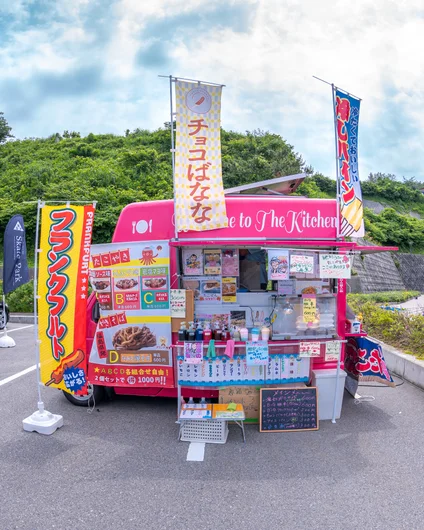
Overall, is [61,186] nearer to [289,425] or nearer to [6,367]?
[6,367]

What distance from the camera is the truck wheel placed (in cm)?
584

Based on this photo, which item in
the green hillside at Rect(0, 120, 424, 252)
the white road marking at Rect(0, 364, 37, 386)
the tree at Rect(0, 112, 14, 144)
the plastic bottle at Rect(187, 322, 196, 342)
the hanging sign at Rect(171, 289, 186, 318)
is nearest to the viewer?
the plastic bottle at Rect(187, 322, 196, 342)

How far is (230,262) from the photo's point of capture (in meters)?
5.87

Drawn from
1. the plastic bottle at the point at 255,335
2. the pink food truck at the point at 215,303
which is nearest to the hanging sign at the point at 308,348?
the pink food truck at the point at 215,303

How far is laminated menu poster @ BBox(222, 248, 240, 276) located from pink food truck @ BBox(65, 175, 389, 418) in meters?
0.01

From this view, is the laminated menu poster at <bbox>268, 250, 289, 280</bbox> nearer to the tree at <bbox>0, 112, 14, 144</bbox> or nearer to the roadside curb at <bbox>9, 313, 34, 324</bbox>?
the roadside curb at <bbox>9, 313, 34, 324</bbox>

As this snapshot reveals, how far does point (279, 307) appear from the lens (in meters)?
5.61

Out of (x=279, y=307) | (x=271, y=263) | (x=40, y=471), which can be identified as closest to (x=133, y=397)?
(x=40, y=471)

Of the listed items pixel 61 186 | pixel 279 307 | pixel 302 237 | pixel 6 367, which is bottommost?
pixel 6 367

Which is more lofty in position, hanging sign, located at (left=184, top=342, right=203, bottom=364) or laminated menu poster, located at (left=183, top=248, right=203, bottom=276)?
laminated menu poster, located at (left=183, top=248, right=203, bottom=276)

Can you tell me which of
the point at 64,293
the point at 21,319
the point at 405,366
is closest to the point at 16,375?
the point at 64,293

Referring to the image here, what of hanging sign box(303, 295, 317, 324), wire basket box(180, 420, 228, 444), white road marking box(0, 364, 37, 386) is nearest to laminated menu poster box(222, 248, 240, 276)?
hanging sign box(303, 295, 317, 324)

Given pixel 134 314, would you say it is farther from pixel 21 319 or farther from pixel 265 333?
pixel 21 319

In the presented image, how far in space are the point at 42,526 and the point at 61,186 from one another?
2203 cm
